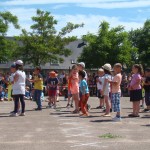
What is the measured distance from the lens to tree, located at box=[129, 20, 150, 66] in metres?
79.3

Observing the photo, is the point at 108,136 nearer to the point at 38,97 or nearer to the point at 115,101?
the point at 115,101

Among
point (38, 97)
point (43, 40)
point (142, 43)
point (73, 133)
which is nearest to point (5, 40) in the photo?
point (43, 40)

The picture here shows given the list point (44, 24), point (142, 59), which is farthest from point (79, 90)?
point (142, 59)

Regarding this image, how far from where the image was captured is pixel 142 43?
83.2m

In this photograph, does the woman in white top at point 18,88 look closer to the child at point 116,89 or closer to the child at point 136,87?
the child at point 116,89

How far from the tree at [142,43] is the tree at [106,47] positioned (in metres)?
14.3

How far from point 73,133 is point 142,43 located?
7487cm

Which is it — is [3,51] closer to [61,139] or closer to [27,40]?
[27,40]

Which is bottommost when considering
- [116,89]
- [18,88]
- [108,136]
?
[108,136]

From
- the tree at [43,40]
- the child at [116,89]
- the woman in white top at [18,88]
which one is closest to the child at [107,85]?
the child at [116,89]

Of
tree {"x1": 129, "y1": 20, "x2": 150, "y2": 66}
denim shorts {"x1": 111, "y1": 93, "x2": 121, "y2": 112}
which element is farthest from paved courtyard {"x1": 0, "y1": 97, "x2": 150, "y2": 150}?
tree {"x1": 129, "y1": 20, "x2": 150, "y2": 66}

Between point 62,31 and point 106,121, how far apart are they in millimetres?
40267

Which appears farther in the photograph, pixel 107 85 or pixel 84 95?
pixel 84 95

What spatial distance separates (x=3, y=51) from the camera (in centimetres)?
5775
